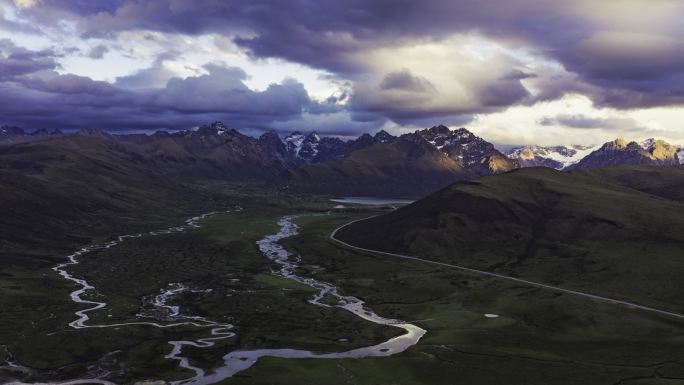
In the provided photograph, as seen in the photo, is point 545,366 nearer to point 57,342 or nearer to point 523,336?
point 523,336

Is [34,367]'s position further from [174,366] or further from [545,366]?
[545,366]

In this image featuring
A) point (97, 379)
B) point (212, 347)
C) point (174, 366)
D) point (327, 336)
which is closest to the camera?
point (97, 379)

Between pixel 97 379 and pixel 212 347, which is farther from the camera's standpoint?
pixel 212 347

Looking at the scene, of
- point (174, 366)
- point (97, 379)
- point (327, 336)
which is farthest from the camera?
point (327, 336)

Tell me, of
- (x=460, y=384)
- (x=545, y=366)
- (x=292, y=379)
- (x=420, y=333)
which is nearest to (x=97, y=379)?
(x=292, y=379)

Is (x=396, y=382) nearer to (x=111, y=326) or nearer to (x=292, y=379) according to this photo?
(x=292, y=379)

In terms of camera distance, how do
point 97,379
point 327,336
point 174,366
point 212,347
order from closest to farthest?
1. point 97,379
2. point 174,366
3. point 212,347
4. point 327,336

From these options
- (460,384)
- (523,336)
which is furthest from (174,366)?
(523,336)

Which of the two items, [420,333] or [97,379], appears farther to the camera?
[420,333]
